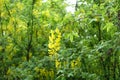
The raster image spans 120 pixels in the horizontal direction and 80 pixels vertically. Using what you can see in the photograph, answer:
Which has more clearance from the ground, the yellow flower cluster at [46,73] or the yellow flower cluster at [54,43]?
the yellow flower cluster at [54,43]

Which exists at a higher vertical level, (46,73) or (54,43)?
(54,43)

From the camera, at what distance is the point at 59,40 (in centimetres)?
462

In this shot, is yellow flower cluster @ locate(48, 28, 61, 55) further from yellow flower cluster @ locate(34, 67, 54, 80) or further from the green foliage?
yellow flower cluster @ locate(34, 67, 54, 80)

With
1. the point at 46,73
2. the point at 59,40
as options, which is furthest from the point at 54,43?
the point at 46,73

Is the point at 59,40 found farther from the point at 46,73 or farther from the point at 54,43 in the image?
the point at 46,73

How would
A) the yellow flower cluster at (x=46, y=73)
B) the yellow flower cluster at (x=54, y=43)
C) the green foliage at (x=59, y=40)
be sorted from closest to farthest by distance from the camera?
the green foliage at (x=59, y=40), the yellow flower cluster at (x=54, y=43), the yellow flower cluster at (x=46, y=73)

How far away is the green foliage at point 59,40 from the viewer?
376 cm

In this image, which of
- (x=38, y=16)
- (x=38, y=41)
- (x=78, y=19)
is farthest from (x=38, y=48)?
(x=78, y=19)

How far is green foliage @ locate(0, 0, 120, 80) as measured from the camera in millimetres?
3760

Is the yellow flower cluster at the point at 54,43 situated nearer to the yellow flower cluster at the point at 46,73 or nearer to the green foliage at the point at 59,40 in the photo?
the green foliage at the point at 59,40

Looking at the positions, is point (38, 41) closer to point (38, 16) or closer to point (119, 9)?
point (38, 16)

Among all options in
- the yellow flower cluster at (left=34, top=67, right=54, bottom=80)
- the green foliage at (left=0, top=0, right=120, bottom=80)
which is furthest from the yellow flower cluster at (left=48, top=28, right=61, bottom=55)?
the yellow flower cluster at (left=34, top=67, right=54, bottom=80)

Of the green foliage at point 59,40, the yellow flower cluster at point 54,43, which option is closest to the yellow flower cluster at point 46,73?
the green foliage at point 59,40

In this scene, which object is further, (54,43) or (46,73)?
(46,73)
